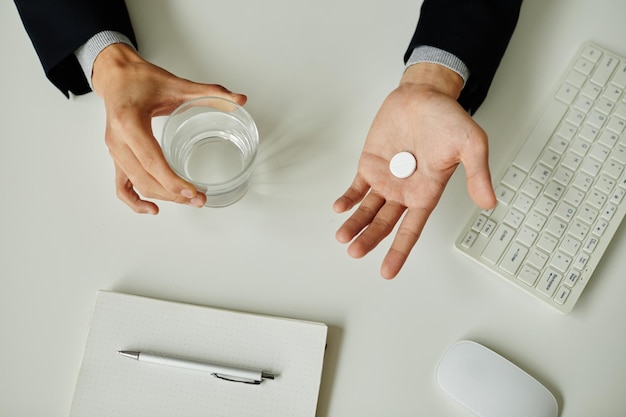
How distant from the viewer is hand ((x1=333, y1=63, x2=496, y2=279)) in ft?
2.39

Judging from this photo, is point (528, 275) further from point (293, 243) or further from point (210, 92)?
point (210, 92)

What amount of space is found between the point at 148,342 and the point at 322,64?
55 centimetres

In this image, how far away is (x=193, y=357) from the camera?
2.48ft

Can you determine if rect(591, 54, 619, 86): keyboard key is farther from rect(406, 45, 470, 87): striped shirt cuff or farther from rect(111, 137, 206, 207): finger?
rect(111, 137, 206, 207): finger

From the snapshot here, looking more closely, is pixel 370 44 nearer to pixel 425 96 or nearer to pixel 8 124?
pixel 425 96

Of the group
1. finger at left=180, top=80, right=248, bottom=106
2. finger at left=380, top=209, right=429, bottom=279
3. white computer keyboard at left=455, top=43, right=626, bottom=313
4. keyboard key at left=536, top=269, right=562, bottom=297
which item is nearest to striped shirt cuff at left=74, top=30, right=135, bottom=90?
finger at left=180, top=80, right=248, bottom=106

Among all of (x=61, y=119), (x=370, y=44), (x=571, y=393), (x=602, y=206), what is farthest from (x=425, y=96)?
(x=61, y=119)

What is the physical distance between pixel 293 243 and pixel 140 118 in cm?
30

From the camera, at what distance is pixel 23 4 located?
2.86 ft

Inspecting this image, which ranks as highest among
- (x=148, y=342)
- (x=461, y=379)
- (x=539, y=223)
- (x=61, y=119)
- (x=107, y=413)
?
(x=539, y=223)

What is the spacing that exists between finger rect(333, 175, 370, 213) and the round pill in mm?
50

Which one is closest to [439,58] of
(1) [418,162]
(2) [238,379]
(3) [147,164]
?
(1) [418,162]

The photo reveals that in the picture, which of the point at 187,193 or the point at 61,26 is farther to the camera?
the point at 61,26

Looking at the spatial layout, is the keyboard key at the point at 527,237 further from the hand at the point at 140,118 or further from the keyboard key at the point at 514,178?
the hand at the point at 140,118
